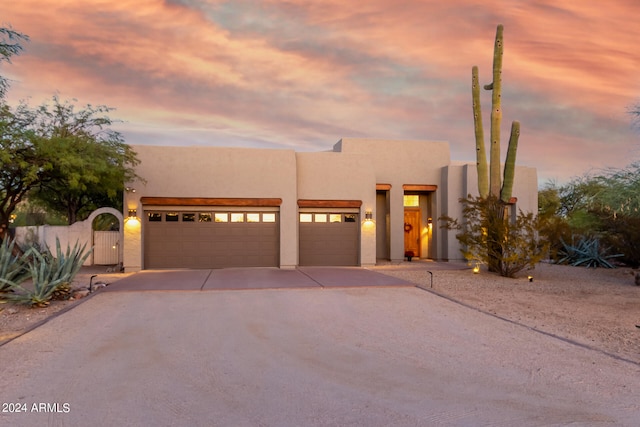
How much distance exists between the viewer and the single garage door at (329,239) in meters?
19.7

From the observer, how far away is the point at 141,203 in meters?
18.1

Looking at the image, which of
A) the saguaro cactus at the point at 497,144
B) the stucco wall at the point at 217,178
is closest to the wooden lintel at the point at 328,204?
the stucco wall at the point at 217,178

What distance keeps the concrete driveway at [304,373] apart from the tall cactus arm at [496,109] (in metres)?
8.70

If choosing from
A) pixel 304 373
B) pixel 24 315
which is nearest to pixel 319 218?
pixel 24 315

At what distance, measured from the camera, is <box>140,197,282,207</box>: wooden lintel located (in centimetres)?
1808

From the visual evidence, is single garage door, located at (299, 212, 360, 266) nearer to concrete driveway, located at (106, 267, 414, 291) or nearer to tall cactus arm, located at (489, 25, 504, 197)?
concrete driveway, located at (106, 267, 414, 291)

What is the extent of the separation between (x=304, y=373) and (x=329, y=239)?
46.7 ft

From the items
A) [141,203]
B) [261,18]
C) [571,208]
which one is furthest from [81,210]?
[571,208]

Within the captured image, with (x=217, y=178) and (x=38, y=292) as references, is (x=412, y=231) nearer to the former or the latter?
(x=217, y=178)

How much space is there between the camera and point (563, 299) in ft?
39.6

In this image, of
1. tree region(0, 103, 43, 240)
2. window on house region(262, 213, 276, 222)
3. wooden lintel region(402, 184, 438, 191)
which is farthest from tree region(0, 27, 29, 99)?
wooden lintel region(402, 184, 438, 191)

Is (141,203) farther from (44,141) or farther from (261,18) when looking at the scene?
(261,18)

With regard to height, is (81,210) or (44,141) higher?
(44,141)

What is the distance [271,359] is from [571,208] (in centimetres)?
3820
